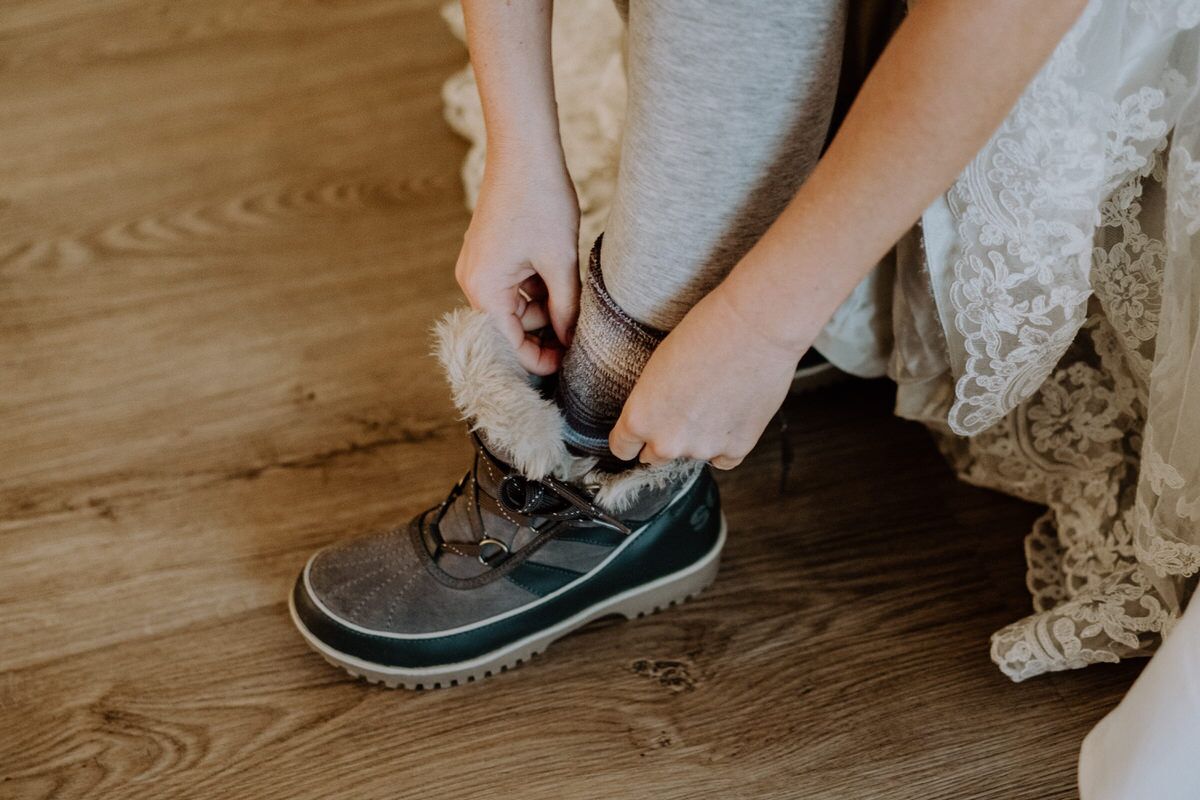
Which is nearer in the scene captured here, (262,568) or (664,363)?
(664,363)

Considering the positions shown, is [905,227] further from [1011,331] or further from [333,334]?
[333,334]

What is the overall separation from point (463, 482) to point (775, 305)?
30 centimetres

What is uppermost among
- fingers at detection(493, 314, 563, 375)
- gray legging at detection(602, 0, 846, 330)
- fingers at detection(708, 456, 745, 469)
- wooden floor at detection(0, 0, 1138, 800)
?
gray legging at detection(602, 0, 846, 330)

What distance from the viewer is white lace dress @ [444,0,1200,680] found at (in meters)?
0.57

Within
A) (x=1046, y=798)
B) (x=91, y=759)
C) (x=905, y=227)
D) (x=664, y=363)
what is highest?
(x=905, y=227)

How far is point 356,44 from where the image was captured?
54.3 inches

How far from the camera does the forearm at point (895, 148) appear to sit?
1.50 ft

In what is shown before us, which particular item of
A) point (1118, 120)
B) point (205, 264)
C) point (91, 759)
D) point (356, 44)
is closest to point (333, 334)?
point (205, 264)

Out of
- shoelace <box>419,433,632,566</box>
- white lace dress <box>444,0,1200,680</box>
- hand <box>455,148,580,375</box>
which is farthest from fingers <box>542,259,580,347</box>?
white lace dress <box>444,0,1200,680</box>

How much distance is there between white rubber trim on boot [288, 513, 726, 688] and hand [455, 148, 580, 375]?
0.19 metres

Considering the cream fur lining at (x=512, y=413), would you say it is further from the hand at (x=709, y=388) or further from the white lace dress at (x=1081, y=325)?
the white lace dress at (x=1081, y=325)

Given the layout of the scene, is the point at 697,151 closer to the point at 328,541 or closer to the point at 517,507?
the point at 517,507

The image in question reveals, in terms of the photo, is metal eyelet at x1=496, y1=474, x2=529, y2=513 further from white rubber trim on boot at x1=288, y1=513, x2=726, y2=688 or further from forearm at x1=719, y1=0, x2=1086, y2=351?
forearm at x1=719, y1=0, x2=1086, y2=351

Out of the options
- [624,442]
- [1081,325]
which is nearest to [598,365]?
[624,442]
